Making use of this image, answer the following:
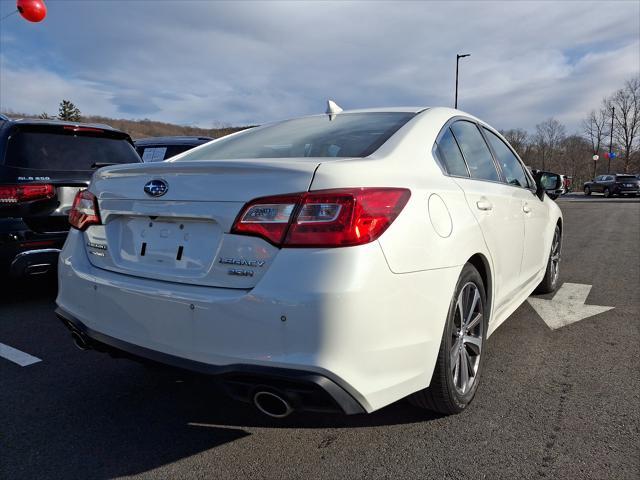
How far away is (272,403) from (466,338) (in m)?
1.20

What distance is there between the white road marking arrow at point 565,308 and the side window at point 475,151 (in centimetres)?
148

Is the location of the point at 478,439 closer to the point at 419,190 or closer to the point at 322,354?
the point at 322,354

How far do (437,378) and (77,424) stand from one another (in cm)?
175

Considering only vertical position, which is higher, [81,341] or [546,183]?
[546,183]

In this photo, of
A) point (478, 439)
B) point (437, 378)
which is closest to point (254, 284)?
point (437, 378)

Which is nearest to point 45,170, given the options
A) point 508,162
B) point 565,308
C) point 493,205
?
point 493,205

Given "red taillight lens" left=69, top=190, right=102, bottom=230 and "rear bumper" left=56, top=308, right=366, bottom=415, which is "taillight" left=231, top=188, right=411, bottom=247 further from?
"red taillight lens" left=69, top=190, right=102, bottom=230

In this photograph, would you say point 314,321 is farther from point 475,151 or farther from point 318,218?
point 475,151

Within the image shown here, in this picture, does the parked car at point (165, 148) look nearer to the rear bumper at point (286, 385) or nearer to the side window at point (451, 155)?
the side window at point (451, 155)

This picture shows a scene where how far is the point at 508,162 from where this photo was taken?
375 centimetres

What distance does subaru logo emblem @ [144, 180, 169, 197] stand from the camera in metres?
2.09

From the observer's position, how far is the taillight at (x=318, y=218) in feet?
5.89

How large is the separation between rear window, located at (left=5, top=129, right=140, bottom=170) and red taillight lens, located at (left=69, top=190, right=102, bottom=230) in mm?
2137

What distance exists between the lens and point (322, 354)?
1.73 metres
